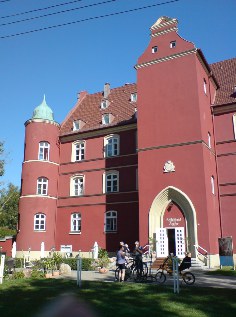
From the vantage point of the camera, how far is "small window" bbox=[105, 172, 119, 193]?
30.6 meters

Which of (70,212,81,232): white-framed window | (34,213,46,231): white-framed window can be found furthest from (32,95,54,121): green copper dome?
(70,212,81,232): white-framed window

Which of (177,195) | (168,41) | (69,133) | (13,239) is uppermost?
(168,41)

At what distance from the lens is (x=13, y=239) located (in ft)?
109

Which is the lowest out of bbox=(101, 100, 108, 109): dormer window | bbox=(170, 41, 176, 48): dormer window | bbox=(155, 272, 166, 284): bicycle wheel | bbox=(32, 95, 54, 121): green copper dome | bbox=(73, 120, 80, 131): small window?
bbox=(155, 272, 166, 284): bicycle wheel

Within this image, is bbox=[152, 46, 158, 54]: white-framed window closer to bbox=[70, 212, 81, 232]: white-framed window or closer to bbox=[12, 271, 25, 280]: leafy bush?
bbox=[70, 212, 81, 232]: white-framed window

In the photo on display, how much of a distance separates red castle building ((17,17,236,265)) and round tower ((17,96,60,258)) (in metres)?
0.09

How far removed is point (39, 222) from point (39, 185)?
3358mm

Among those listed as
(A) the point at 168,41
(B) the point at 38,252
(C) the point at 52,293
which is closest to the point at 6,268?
(C) the point at 52,293

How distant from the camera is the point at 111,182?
30938 mm

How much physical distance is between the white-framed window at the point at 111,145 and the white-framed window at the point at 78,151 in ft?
8.92

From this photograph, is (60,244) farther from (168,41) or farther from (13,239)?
(168,41)

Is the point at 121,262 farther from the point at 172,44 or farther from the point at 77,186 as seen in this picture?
the point at 172,44

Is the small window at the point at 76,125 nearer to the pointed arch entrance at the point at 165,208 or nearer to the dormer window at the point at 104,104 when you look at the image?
the dormer window at the point at 104,104

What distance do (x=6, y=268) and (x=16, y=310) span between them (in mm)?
8462
